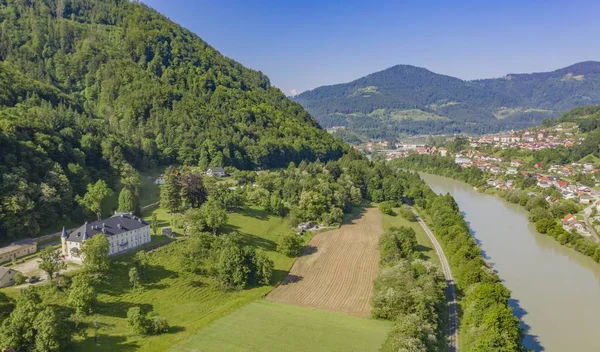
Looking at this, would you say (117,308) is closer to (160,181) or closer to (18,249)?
(18,249)

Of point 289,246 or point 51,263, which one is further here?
point 289,246

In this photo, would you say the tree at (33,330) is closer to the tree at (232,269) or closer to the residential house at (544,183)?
the tree at (232,269)

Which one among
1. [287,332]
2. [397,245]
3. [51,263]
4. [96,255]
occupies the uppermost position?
[96,255]

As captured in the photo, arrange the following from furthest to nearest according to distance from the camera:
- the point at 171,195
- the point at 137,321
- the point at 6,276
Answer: the point at 171,195, the point at 6,276, the point at 137,321

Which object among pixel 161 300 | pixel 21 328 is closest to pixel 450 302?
pixel 161 300

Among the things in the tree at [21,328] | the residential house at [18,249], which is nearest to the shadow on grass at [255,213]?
the residential house at [18,249]
